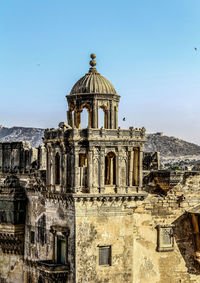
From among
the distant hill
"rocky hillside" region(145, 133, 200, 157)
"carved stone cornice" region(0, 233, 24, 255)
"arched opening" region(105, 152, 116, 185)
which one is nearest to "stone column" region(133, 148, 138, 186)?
"arched opening" region(105, 152, 116, 185)

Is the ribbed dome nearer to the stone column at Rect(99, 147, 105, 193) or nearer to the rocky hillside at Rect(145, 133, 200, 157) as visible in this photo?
the stone column at Rect(99, 147, 105, 193)

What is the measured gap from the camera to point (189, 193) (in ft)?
84.1

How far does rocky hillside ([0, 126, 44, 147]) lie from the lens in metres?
56.5

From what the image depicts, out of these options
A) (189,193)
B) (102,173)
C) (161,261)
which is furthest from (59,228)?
(189,193)

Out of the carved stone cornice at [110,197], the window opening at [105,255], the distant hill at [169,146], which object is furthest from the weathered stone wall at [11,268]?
the distant hill at [169,146]

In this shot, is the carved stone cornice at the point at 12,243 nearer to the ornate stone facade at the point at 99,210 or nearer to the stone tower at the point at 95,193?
the ornate stone facade at the point at 99,210

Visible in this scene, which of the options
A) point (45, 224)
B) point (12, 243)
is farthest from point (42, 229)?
point (12, 243)

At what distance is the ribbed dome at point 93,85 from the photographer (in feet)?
79.4

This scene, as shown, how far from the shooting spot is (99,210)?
2275cm

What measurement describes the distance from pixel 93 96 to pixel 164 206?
614cm

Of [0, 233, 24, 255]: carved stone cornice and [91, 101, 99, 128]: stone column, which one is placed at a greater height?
[91, 101, 99, 128]: stone column

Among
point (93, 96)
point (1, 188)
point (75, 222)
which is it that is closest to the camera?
point (75, 222)

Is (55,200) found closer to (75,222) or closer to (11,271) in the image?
(75,222)

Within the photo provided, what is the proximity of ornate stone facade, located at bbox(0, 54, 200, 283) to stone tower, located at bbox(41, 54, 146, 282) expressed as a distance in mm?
42
